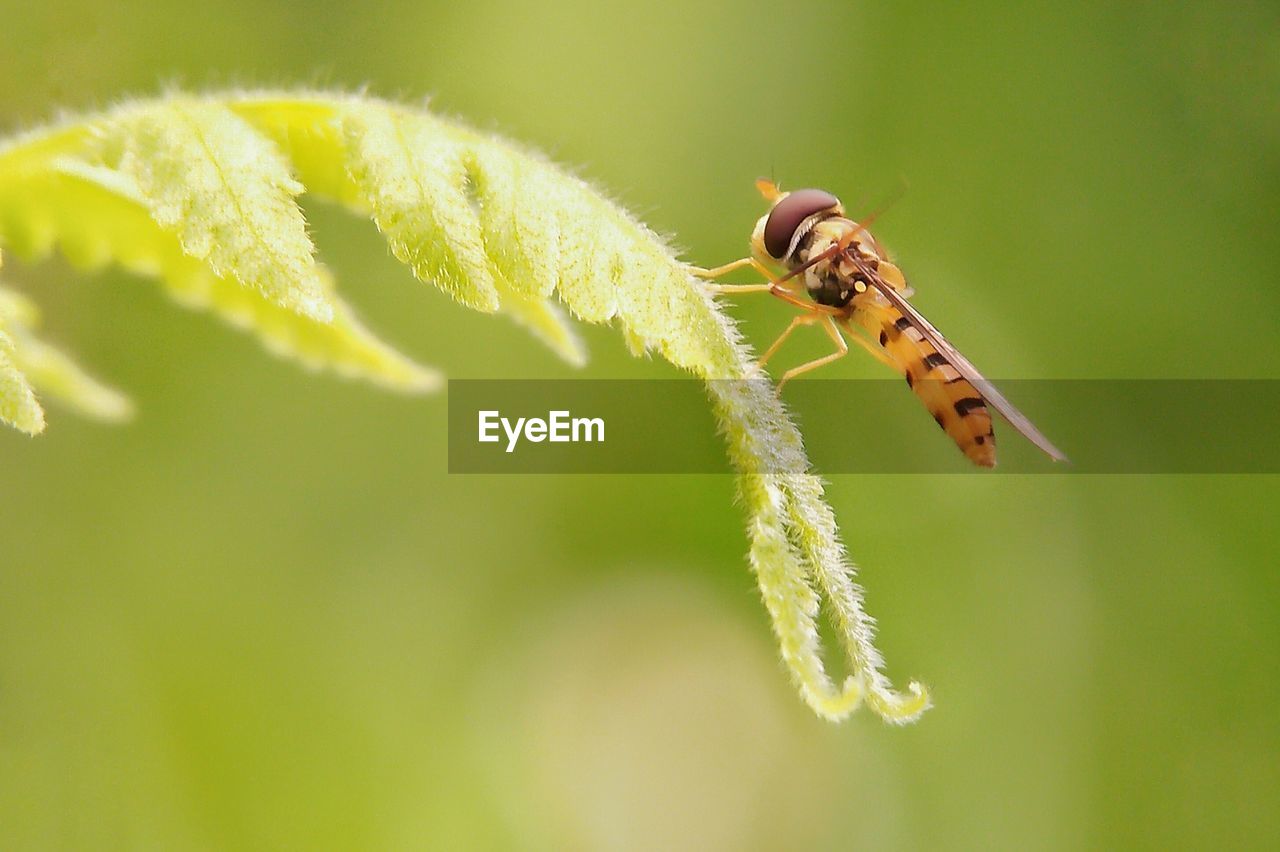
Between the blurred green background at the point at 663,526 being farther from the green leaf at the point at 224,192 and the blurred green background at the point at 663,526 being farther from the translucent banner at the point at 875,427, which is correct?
the green leaf at the point at 224,192

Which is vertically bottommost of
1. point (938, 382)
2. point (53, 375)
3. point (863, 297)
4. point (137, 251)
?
point (53, 375)

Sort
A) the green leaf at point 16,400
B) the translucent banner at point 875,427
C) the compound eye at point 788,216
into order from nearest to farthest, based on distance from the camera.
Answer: the green leaf at point 16,400 → the compound eye at point 788,216 → the translucent banner at point 875,427

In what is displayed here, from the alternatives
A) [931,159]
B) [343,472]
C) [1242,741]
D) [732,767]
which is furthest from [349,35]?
[1242,741]

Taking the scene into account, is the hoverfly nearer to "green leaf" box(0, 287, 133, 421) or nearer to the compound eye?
the compound eye

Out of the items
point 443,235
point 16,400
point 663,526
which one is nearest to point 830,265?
point 443,235

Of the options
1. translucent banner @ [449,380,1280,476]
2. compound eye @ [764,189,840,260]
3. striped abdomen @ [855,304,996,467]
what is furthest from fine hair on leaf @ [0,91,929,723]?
translucent banner @ [449,380,1280,476]

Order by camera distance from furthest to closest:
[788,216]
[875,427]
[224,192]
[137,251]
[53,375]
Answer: [875,427]
[788,216]
[53,375]
[137,251]
[224,192]

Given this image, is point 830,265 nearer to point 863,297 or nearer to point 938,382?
point 863,297

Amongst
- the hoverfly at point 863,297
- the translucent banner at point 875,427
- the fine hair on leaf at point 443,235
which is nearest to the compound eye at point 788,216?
the hoverfly at point 863,297

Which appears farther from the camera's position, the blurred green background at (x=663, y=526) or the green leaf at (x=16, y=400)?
the blurred green background at (x=663, y=526)
